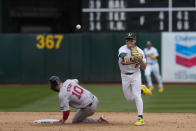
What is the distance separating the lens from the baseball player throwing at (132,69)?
340 inches

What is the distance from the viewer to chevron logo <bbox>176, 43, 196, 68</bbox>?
1986 cm

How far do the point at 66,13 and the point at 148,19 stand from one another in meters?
14.7

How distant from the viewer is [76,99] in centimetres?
849

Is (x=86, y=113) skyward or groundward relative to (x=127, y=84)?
groundward

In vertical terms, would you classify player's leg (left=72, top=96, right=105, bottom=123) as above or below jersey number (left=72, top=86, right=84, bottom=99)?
below

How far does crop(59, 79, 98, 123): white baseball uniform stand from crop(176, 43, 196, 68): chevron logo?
11.6 metres

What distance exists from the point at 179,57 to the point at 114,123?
1140 centimetres

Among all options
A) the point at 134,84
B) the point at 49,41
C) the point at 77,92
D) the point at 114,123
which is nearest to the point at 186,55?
the point at 49,41

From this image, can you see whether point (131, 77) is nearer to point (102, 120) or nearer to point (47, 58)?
point (102, 120)

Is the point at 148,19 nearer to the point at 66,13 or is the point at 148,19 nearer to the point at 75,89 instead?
the point at 75,89

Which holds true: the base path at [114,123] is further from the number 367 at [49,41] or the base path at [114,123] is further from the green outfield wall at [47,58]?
the number 367 at [49,41]

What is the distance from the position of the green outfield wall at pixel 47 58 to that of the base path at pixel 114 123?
922 cm

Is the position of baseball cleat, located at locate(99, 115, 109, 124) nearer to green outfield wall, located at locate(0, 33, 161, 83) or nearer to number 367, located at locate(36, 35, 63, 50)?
green outfield wall, located at locate(0, 33, 161, 83)

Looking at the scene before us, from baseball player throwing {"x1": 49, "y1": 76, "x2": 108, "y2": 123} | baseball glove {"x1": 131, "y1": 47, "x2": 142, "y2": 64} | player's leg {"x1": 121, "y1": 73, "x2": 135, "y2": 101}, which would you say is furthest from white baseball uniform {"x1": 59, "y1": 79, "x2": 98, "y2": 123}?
baseball glove {"x1": 131, "y1": 47, "x2": 142, "y2": 64}
